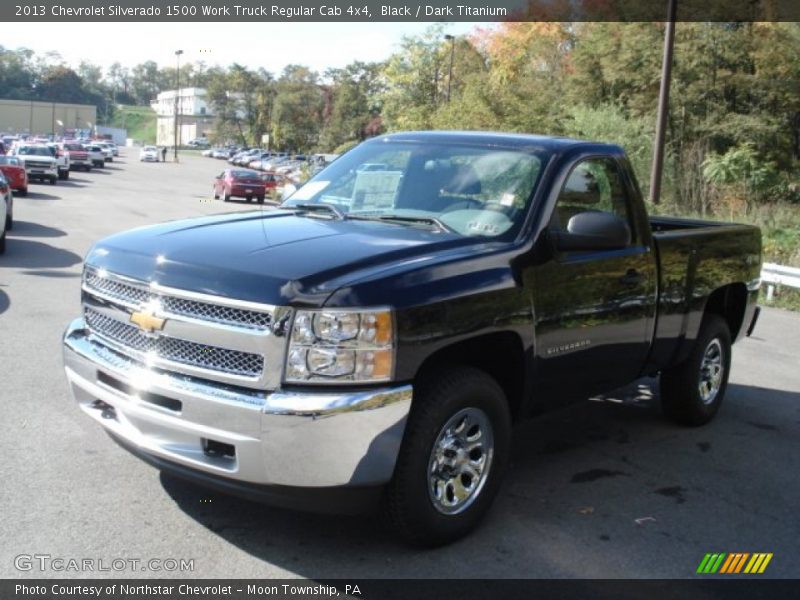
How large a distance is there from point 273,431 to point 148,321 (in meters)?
0.87

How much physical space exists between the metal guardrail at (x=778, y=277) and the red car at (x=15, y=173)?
829 inches

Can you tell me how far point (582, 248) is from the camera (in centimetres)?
468

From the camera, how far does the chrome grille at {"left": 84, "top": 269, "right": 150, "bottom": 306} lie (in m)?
4.00

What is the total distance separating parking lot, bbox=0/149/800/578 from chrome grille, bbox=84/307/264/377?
0.89m

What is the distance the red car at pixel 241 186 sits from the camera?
1329 inches

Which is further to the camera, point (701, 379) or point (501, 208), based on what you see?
point (701, 379)

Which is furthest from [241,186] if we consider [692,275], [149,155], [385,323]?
[149,155]

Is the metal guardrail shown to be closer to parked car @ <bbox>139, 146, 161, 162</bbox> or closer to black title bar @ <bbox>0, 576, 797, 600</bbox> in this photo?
black title bar @ <bbox>0, 576, 797, 600</bbox>

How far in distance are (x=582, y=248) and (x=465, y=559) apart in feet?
5.92

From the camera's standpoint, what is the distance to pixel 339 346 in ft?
11.7

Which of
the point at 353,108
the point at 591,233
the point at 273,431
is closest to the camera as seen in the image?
the point at 273,431

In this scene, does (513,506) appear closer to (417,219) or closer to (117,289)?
(417,219)

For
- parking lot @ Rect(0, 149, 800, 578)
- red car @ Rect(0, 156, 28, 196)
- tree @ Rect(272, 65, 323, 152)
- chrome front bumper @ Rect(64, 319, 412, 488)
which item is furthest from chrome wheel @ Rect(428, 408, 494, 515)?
tree @ Rect(272, 65, 323, 152)

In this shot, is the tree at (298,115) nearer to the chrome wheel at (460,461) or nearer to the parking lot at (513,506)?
the parking lot at (513,506)
